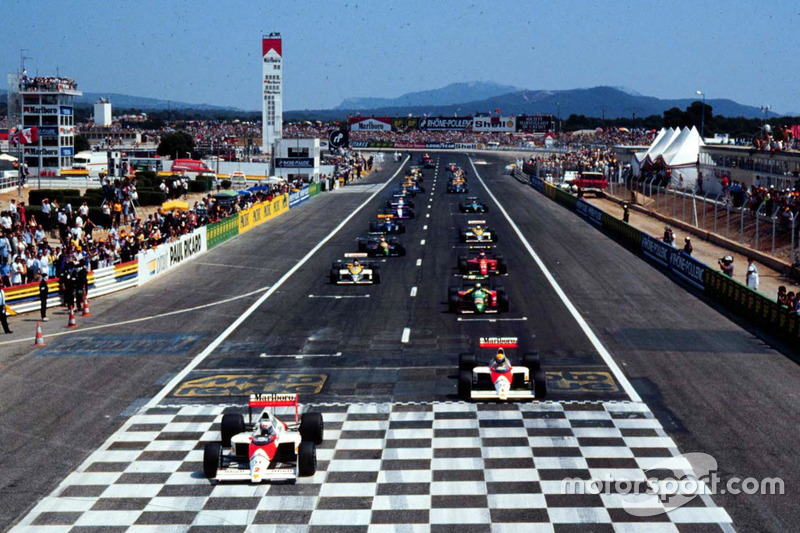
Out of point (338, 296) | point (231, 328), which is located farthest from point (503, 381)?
point (338, 296)

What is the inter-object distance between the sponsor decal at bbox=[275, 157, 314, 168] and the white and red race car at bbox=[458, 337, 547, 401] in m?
75.0

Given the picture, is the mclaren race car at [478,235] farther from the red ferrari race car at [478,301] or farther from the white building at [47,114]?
the white building at [47,114]

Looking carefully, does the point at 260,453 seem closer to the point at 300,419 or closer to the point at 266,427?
the point at 266,427

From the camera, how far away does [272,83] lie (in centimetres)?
16575

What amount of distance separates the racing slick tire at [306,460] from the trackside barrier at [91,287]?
1719 cm

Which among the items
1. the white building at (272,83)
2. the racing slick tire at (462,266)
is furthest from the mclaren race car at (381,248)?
the white building at (272,83)

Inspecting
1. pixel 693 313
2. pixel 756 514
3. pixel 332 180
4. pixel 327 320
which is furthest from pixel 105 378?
pixel 332 180

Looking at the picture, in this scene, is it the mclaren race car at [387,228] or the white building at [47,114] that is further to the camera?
the white building at [47,114]

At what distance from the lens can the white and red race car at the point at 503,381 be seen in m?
19.7

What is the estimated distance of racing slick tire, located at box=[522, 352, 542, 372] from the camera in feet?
66.6

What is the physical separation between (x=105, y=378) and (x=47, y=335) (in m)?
5.61

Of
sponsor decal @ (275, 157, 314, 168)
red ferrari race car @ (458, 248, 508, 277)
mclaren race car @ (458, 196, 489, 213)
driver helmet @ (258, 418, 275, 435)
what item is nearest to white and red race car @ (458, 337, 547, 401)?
driver helmet @ (258, 418, 275, 435)

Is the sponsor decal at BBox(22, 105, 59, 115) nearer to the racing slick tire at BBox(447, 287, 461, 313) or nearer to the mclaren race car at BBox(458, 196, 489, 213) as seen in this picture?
the mclaren race car at BBox(458, 196, 489, 213)

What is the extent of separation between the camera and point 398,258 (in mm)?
42656
